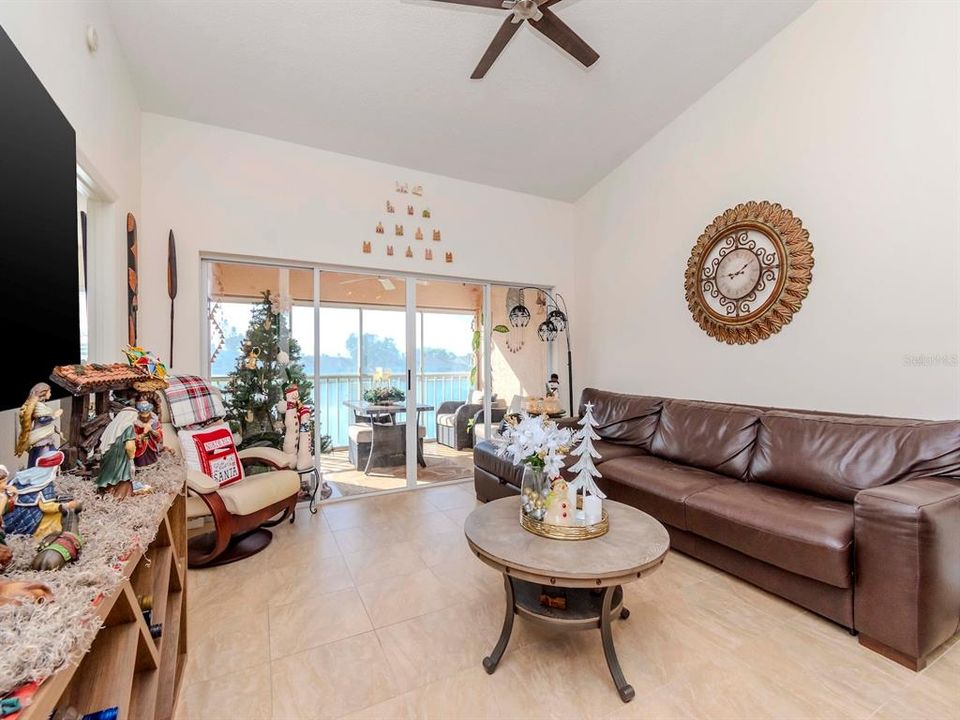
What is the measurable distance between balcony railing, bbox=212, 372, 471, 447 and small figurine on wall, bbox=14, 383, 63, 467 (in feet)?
8.74

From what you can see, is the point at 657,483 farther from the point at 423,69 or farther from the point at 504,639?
the point at 423,69

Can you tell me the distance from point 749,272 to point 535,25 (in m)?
2.30

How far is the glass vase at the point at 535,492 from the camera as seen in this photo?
6.35ft

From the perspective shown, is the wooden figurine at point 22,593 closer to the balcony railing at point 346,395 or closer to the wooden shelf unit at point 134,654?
A: the wooden shelf unit at point 134,654

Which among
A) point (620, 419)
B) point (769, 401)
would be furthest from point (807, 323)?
point (620, 419)

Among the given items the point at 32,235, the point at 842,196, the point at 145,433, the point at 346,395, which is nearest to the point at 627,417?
the point at 842,196

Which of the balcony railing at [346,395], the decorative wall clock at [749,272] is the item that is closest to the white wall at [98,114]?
the balcony railing at [346,395]

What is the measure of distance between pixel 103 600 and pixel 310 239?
3.33 m

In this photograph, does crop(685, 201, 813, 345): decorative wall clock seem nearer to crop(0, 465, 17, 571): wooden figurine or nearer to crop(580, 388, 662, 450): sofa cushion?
crop(580, 388, 662, 450): sofa cushion

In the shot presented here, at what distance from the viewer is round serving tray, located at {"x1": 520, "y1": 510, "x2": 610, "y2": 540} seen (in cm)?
181

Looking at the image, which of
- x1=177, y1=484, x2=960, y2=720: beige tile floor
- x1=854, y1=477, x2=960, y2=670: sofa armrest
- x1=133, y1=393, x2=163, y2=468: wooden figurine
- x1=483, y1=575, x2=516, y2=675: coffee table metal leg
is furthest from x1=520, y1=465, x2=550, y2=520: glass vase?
x1=133, y1=393, x2=163, y2=468: wooden figurine

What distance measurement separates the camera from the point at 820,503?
229 centimetres

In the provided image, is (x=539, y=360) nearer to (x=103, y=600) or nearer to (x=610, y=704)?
(x=610, y=704)

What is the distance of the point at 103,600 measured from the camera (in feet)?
2.68
